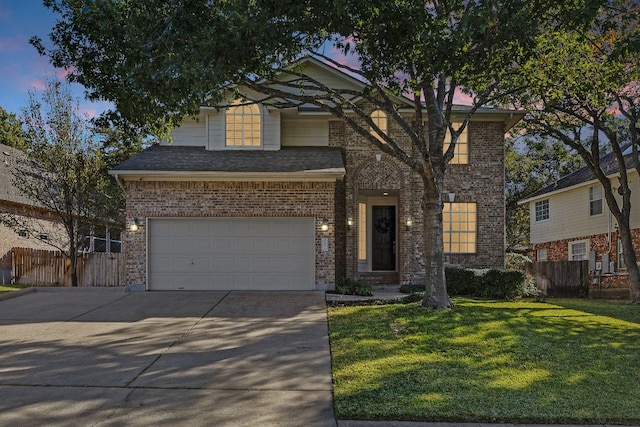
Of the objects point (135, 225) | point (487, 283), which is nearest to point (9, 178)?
point (135, 225)

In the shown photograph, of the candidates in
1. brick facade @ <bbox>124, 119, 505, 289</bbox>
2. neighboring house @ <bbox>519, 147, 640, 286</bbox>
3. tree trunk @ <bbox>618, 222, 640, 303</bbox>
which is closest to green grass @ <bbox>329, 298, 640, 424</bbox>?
brick facade @ <bbox>124, 119, 505, 289</bbox>

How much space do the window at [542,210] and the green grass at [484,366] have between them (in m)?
16.4

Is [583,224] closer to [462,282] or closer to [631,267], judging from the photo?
[631,267]

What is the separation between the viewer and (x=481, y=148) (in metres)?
16.5

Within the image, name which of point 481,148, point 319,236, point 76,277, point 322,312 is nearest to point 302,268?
point 319,236

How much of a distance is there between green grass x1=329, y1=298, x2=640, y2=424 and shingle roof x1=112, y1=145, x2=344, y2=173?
5.15m

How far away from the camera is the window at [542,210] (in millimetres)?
26375

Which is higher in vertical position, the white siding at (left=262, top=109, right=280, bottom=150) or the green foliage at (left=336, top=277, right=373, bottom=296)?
the white siding at (left=262, top=109, right=280, bottom=150)

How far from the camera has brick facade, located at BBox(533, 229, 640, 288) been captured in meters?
19.4

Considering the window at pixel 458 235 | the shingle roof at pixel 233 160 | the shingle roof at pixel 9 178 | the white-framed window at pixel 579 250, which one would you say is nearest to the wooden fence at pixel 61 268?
the shingle roof at pixel 9 178

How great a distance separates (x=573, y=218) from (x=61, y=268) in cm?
2231

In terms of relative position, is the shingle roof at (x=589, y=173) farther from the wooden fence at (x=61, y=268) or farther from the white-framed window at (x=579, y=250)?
the wooden fence at (x=61, y=268)

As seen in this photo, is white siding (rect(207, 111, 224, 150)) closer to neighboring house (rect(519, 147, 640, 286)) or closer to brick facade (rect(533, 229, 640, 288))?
neighboring house (rect(519, 147, 640, 286))

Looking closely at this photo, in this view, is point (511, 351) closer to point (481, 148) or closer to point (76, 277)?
point (481, 148)
